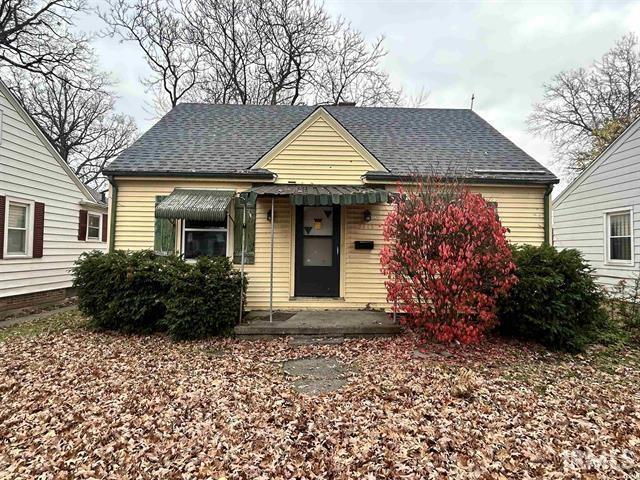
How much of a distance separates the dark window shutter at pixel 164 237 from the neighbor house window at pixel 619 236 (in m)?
10.9

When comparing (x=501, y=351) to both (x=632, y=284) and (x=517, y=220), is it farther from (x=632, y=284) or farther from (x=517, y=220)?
(x=632, y=284)

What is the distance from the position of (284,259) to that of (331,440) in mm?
4710

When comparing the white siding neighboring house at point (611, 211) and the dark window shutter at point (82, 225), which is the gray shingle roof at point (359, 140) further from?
the dark window shutter at point (82, 225)

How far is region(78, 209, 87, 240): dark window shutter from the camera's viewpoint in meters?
11.1

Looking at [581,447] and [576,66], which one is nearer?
[581,447]

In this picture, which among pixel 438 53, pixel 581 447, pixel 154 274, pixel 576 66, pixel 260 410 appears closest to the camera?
pixel 581 447

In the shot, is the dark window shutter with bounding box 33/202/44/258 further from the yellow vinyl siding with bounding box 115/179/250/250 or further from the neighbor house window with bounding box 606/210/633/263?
the neighbor house window with bounding box 606/210/633/263

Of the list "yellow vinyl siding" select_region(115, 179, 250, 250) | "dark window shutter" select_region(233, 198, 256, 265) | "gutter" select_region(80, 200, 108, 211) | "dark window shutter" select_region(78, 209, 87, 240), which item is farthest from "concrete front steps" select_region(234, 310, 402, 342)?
"gutter" select_region(80, 200, 108, 211)

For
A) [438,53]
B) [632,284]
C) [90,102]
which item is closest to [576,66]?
[438,53]

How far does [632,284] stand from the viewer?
8.08 metres

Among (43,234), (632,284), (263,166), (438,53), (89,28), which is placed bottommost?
(632,284)

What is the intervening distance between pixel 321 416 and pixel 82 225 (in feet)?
37.6

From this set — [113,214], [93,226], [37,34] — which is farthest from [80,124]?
[113,214]

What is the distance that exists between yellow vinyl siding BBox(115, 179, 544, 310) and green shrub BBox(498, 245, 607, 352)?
8.87 feet
